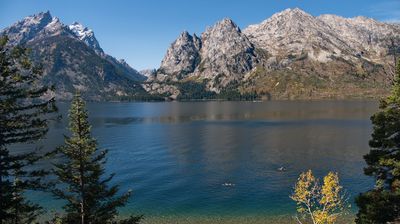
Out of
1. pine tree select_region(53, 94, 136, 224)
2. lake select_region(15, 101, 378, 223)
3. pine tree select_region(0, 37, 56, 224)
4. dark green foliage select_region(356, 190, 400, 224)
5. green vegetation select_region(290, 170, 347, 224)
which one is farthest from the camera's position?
lake select_region(15, 101, 378, 223)

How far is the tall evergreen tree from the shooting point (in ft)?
138

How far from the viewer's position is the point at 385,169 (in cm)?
4456

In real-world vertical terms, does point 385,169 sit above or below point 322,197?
above

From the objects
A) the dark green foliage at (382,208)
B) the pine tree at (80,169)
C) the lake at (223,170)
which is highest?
the pine tree at (80,169)

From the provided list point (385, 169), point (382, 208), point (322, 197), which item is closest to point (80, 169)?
point (322, 197)

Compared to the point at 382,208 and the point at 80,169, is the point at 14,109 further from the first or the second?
the point at 382,208

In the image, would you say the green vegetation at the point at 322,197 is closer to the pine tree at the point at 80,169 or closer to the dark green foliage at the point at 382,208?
the dark green foliage at the point at 382,208

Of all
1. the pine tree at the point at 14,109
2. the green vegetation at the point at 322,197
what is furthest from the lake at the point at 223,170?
the pine tree at the point at 14,109

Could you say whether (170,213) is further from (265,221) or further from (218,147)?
(218,147)

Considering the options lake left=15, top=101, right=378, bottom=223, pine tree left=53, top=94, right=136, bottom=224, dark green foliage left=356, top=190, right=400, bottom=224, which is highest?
pine tree left=53, top=94, right=136, bottom=224

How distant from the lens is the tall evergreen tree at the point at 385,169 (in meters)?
42.2

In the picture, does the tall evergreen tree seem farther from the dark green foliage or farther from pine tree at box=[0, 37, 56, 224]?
pine tree at box=[0, 37, 56, 224]

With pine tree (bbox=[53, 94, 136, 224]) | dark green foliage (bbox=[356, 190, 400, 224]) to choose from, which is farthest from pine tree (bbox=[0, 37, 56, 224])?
dark green foliage (bbox=[356, 190, 400, 224])

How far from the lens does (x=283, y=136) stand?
200 metres
